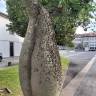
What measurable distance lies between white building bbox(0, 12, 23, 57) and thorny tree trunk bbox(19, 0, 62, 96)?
37325 millimetres

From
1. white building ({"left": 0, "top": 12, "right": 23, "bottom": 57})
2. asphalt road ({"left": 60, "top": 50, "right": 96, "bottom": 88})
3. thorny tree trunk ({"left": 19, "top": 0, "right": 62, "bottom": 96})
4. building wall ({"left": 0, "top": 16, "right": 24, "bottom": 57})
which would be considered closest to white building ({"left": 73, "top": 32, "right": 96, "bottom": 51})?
white building ({"left": 0, "top": 12, "right": 23, "bottom": 57})

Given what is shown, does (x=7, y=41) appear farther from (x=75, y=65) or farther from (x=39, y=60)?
(x=39, y=60)

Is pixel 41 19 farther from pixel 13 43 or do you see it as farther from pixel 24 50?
pixel 13 43

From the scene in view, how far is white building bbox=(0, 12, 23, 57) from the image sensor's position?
43344 mm

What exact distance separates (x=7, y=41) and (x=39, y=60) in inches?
1577

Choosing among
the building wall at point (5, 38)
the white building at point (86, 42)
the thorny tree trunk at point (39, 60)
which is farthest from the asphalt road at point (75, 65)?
the white building at point (86, 42)

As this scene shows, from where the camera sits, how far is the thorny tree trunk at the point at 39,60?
218 inches

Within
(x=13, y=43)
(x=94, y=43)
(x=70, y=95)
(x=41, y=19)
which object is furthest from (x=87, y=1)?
(x=94, y=43)

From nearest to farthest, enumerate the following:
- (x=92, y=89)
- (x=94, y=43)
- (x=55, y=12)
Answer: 1. (x=92, y=89)
2. (x=55, y=12)
3. (x=94, y=43)

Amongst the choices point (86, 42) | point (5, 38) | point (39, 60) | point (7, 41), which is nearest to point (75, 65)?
point (39, 60)

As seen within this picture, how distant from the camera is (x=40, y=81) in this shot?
553 cm

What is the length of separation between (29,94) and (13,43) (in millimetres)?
42497

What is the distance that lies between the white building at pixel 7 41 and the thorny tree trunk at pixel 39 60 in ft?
122

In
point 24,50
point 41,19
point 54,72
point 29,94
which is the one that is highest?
point 41,19
